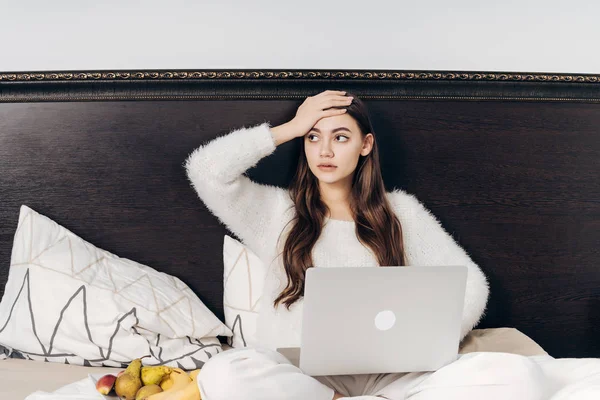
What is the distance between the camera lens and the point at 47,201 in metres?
1.83

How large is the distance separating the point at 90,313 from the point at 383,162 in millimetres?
1003

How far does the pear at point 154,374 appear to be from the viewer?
1.44 m

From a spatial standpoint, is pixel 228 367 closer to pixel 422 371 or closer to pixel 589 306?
pixel 422 371

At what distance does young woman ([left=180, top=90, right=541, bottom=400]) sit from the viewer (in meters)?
1.70

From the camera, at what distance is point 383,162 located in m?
1.90

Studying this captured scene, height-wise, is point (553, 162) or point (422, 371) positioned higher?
point (553, 162)

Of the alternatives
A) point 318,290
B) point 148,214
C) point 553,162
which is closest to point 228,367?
point 318,290

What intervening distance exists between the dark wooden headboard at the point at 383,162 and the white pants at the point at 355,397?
63 centimetres

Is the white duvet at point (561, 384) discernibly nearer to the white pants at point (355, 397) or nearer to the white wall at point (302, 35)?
the white pants at point (355, 397)

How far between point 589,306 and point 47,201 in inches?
73.8

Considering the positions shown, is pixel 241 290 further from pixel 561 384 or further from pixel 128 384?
pixel 561 384

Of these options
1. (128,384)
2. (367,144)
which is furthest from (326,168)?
(128,384)

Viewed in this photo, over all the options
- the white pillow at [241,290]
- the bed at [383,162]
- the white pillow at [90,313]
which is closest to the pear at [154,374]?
the white pillow at [90,313]

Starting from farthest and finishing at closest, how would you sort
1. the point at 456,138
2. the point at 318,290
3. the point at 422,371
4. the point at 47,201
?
the point at 456,138, the point at 47,201, the point at 422,371, the point at 318,290
